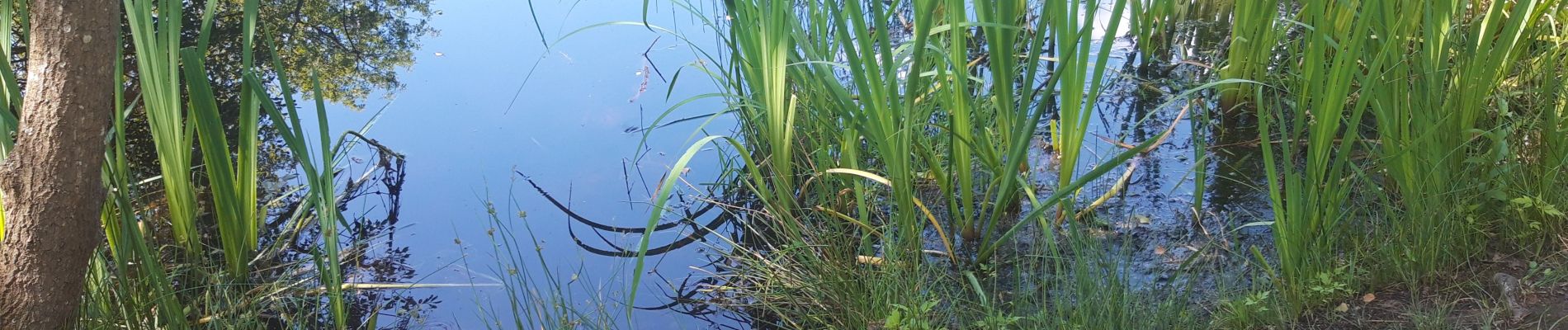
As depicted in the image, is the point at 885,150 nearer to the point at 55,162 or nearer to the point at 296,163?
the point at 55,162

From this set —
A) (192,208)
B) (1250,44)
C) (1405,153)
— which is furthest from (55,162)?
(1250,44)

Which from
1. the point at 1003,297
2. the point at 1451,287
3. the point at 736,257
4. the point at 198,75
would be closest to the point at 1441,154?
the point at 1451,287

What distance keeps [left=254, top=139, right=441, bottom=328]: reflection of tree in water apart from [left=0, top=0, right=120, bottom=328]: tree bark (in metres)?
0.39

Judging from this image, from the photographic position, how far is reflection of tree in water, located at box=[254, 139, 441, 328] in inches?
78.2

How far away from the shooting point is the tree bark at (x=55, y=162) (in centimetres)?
135

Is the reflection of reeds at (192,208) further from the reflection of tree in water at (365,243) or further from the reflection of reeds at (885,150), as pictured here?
the reflection of reeds at (885,150)

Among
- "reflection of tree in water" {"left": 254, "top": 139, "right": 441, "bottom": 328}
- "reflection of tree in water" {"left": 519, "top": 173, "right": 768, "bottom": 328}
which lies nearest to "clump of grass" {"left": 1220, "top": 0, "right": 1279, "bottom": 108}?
"reflection of tree in water" {"left": 519, "top": 173, "right": 768, "bottom": 328}

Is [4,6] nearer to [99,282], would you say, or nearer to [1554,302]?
[99,282]

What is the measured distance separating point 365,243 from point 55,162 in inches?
34.1

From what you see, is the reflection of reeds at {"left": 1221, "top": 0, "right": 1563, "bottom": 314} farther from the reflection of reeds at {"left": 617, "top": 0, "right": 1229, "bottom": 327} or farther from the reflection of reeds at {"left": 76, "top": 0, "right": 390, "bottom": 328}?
the reflection of reeds at {"left": 76, "top": 0, "right": 390, "bottom": 328}

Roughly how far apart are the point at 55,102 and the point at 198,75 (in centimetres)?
24

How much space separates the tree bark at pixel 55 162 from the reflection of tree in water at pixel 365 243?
1.27ft

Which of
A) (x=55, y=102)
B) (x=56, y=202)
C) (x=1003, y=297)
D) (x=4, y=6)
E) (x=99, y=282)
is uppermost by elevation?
(x=4, y=6)

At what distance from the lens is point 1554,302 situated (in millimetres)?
1601
